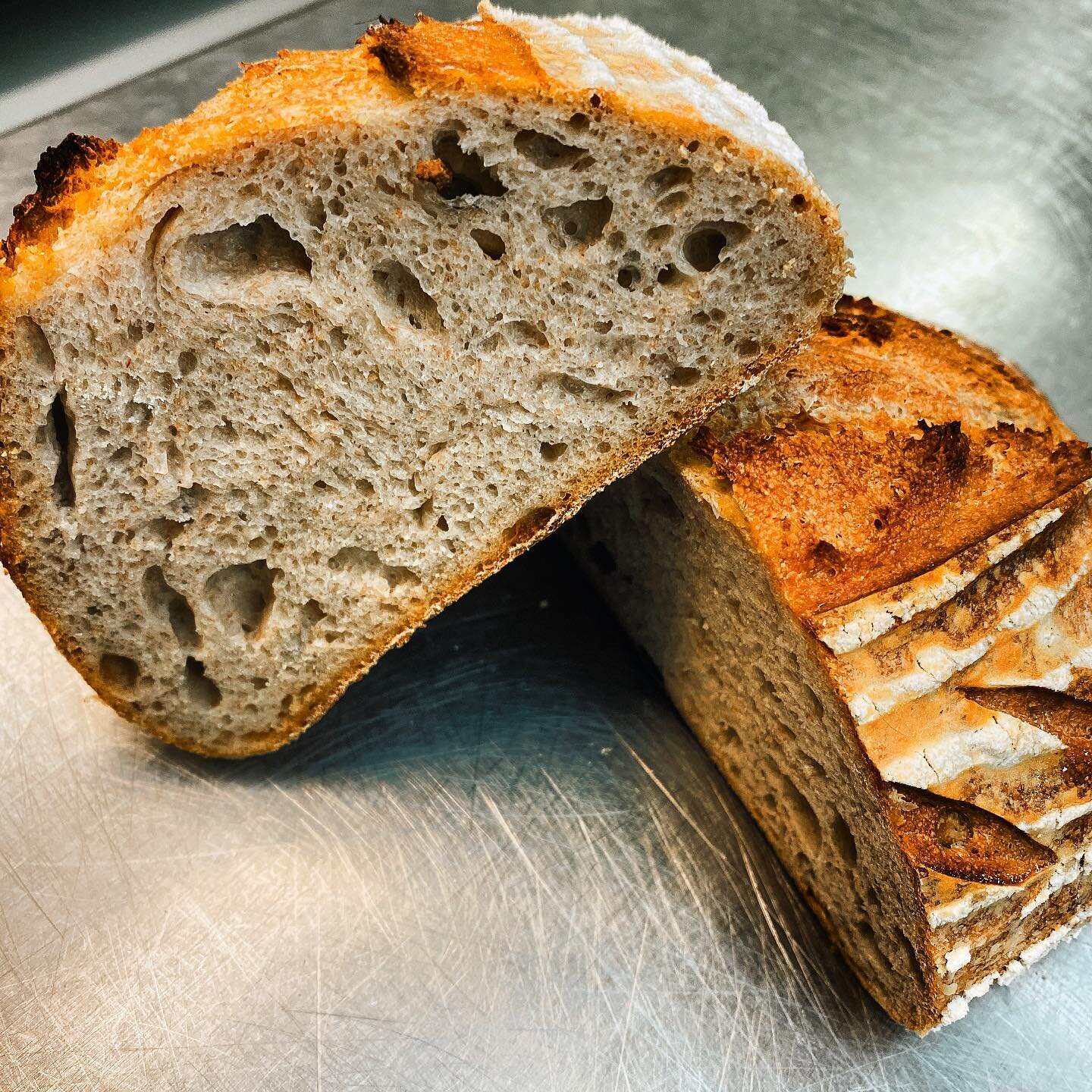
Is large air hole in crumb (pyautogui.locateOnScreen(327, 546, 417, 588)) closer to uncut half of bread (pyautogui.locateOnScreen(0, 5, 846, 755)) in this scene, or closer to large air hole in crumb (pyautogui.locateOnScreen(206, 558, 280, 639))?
uncut half of bread (pyautogui.locateOnScreen(0, 5, 846, 755))

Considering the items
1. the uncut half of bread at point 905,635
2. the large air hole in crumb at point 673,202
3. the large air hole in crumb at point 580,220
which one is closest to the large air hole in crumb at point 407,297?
the large air hole in crumb at point 580,220

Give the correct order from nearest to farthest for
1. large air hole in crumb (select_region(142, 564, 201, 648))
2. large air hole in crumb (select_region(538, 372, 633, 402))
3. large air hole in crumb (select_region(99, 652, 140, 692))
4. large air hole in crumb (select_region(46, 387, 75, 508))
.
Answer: large air hole in crumb (select_region(46, 387, 75, 508)) < large air hole in crumb (select_region(538, 372, 633, 402)) < large air hole in crumb (select_region(142, 564, 201, 648)) < large air hole in crumb (select_region(99, 652, 140, 692))

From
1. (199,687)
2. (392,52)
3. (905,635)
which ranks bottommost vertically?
(199,687)

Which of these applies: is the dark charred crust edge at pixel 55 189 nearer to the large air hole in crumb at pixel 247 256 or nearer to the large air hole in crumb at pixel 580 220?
the large air hole in crumb at pixel 247 256

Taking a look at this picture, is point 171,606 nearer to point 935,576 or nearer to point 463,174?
point 463,174

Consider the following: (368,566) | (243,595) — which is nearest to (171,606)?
(243,595)

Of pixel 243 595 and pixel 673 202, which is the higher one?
pixel 673 202

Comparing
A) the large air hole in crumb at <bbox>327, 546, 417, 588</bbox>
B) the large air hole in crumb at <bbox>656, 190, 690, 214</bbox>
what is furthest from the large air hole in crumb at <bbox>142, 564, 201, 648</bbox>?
the large air hole in crumb at <bbox>656, 190, 690, 214</bbox>
